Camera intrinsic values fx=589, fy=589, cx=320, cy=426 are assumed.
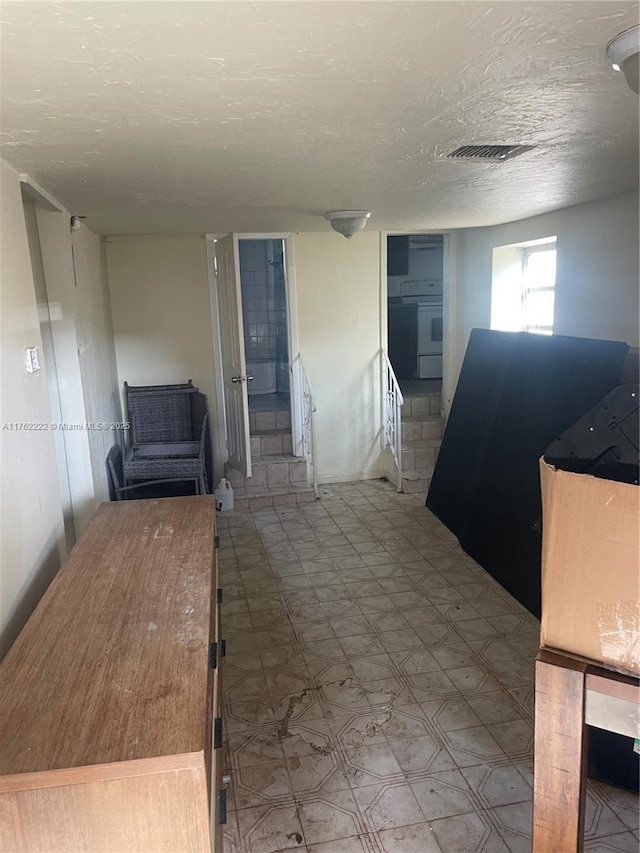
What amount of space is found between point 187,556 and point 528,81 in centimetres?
189

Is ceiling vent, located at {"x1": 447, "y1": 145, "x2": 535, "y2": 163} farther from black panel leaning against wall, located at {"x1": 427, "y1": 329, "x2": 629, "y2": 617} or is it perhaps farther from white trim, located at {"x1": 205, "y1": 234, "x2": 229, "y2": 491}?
white trim, located at {"x1": 205, "y1": 234, "x2": 229, "y2": 491}

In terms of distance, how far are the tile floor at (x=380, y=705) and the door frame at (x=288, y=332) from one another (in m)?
1.24

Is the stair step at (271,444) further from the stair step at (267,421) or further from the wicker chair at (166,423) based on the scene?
the wicker chair at (166,423)

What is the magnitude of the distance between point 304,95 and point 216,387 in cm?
370

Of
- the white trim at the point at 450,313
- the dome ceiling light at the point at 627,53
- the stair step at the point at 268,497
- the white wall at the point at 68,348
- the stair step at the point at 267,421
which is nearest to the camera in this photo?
the dome ceiling light at the point at 627,53

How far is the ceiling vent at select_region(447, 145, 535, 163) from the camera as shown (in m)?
2.08

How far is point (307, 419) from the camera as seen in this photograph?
5133mm

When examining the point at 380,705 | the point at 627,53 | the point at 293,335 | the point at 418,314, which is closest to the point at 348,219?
the point at 293,335

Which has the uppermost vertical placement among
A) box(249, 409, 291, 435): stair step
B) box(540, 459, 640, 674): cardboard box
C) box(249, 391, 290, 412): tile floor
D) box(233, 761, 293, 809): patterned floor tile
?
box(540, 459, 640, 674): cardboard box

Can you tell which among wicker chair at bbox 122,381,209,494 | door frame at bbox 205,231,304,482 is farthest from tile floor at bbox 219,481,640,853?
door frame at bbox 205,231,304,482

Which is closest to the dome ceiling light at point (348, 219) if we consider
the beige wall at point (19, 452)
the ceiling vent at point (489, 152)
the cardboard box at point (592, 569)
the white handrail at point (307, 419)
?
the ceiling vent at point (489, 152)

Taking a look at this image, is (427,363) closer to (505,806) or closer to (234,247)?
(234,247)

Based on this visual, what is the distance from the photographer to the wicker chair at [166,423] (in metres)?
4.39

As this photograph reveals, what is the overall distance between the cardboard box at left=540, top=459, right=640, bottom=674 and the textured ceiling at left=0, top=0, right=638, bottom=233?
34.0 inches
